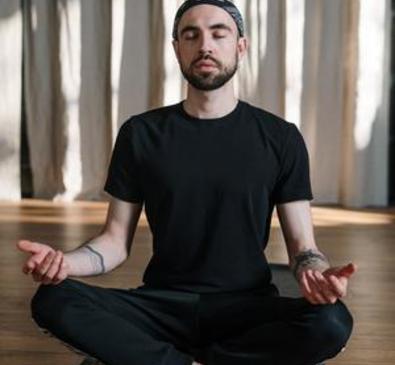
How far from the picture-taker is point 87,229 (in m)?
4.18

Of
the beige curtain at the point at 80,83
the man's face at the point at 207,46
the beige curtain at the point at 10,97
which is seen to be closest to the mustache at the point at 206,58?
the man's face at the point at 207,46

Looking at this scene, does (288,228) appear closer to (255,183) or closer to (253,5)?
(255,183)

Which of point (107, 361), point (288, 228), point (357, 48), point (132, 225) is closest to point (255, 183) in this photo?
point (288, 228)

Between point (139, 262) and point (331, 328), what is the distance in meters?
1.93

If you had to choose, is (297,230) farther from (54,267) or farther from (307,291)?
(54,267)

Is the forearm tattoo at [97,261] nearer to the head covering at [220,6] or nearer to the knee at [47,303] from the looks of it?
the knee at [47,303]

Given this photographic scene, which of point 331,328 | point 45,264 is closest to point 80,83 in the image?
point 45,264

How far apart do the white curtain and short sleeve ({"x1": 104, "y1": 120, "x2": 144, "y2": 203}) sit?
3.09 meters

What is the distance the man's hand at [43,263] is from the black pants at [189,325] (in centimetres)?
9

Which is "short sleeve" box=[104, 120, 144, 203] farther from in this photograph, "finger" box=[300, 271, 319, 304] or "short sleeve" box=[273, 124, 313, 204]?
"finger" box=[300, 271, 319, 304]

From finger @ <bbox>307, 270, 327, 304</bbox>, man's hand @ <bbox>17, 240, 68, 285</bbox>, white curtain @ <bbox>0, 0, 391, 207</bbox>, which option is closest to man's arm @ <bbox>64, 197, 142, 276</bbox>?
man's hand @ <bbox>17, 240, 68, 285</bbox>

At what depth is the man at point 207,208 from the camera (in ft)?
5.73

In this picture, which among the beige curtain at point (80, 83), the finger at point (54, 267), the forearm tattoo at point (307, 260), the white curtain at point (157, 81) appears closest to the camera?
the finger at point (54, 267)

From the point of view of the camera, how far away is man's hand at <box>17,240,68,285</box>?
4.98 feet
